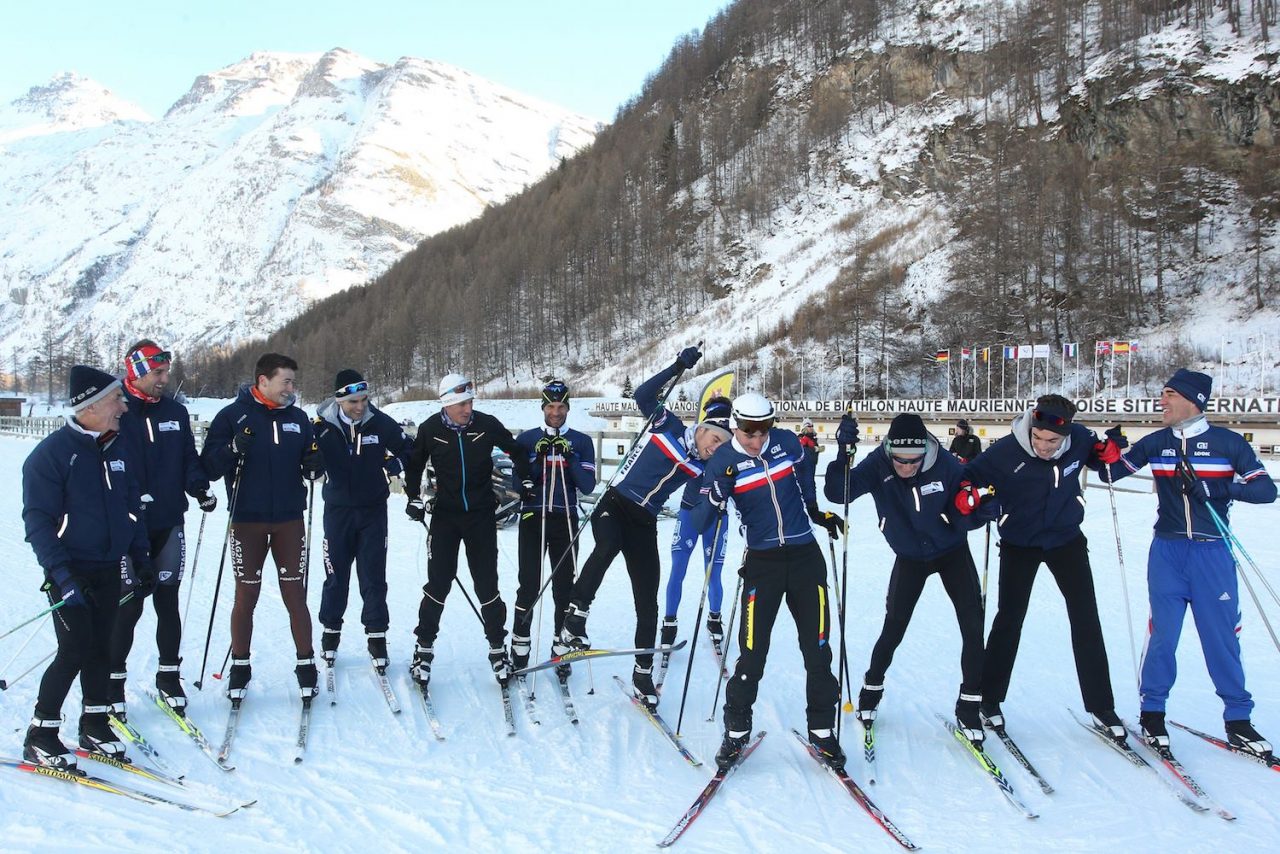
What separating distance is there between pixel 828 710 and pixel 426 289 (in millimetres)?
92304

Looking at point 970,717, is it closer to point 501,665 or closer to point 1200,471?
point 1200,471

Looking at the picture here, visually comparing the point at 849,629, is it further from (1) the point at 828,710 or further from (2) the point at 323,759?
(2) the point at 323,759

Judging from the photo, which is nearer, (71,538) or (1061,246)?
(71,538)

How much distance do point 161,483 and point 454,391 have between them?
178 centimetres

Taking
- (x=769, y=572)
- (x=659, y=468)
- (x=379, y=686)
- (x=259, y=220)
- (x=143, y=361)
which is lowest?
(x=379, y=686)

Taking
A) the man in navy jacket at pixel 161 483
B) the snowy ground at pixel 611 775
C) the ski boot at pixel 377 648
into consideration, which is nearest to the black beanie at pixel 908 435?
the snowy ground at pixel 611 775

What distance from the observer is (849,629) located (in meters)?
6.90

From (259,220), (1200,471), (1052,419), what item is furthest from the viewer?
(259,220)

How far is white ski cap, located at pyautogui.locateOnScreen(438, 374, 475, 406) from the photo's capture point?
5.26 meters

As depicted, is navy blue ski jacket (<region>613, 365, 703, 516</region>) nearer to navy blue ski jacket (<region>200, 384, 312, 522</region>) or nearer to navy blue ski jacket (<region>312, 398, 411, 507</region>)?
navy blue ski jacket (<region>312, 398, 411, 507</region>)

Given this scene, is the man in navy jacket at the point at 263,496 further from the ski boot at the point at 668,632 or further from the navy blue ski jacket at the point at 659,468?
the ski boot at the point at 668,632

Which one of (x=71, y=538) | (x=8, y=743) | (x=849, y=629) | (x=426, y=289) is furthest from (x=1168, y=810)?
(x=426, y=289)

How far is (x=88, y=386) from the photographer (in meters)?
3.96

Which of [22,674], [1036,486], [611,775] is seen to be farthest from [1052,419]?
[22,674]
